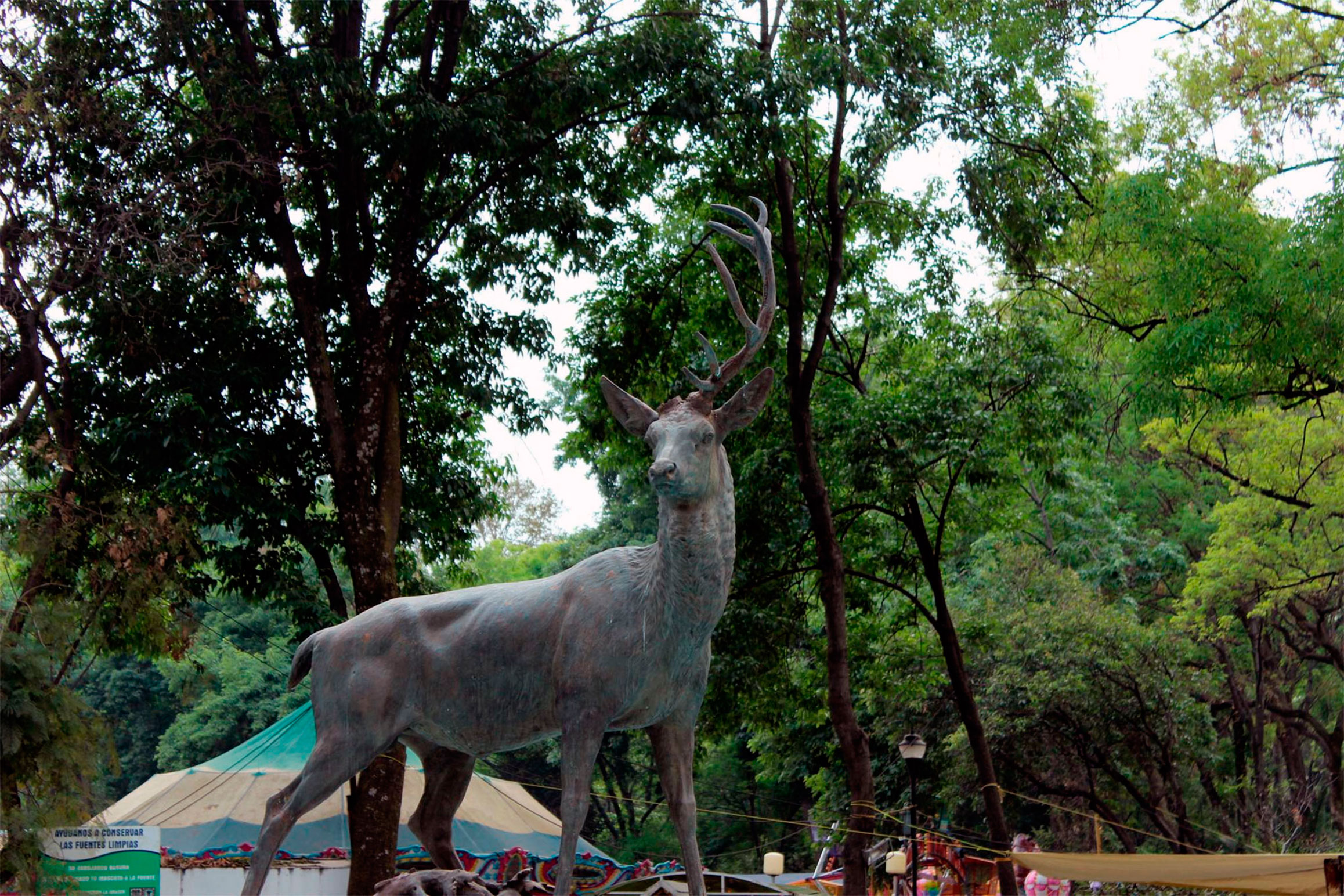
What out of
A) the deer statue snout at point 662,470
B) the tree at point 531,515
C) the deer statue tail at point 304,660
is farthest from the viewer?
the tree at point 531,515

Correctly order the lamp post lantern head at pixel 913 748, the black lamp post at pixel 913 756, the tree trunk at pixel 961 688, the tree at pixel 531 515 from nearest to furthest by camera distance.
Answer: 1. the black lamp post at pixel 913 756
2. the lamp post lantern head at pixel 913 748
3. the tree trunk at pixel 961 688
4. the tree at pixel 531 515

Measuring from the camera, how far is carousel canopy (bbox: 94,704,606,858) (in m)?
16.4

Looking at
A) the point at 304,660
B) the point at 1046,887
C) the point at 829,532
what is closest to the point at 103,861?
the point at 304,660

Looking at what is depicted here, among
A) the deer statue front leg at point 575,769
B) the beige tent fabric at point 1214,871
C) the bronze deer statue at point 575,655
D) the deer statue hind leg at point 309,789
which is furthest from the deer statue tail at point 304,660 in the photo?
the beige tent fabric at point 1214,871

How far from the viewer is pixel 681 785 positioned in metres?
5.22

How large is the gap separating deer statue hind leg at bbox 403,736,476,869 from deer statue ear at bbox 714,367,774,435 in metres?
1.84

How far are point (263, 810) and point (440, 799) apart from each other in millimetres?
11860

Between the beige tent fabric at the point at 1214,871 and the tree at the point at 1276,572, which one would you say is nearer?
the beige tent fabric at the point at 1214,871

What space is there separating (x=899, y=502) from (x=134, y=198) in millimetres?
8461

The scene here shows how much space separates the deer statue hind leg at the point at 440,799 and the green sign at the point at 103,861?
→ 160 inches

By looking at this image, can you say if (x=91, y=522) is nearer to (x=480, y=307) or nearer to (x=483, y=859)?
(x=480, y=307)

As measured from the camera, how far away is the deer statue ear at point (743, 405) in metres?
5.08

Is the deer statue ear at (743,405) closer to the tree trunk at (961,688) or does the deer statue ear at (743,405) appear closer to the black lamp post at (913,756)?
the black lamp post at (913,756)

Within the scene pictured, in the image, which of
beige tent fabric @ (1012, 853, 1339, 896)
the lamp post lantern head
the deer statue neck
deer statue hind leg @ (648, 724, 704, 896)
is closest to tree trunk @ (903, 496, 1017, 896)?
Result: the lamp post lantern head
